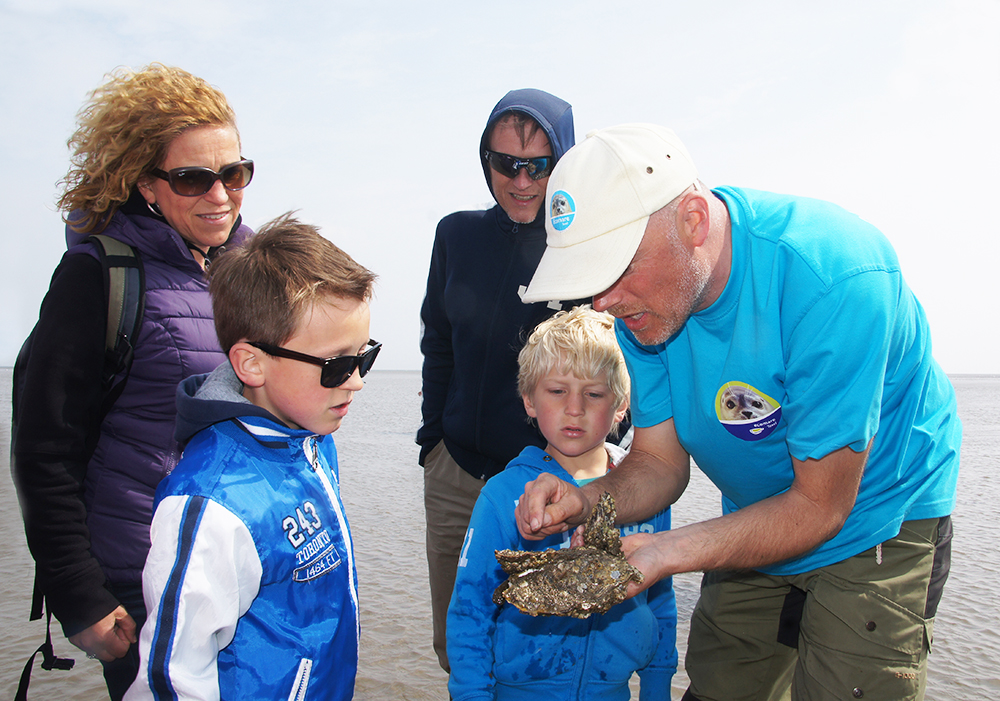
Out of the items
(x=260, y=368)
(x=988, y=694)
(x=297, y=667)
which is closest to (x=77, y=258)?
(x=260, y=368)

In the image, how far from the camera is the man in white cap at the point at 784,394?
2.10m

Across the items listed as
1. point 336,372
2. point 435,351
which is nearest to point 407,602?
point 435,351

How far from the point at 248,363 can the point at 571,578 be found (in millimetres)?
1247

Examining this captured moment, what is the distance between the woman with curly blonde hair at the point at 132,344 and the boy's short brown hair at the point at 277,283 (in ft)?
1.19

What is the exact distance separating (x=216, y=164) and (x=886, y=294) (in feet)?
8.39

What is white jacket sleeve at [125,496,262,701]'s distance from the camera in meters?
1.71

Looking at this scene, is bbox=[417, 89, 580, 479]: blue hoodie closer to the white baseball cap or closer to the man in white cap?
the man in white cap

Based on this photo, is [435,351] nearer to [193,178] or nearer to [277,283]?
[193,178]

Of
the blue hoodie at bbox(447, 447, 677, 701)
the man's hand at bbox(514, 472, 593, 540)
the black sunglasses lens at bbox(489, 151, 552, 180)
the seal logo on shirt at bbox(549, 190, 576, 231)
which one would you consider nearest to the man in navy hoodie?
the black sunglasses lens at bbox(489, 151, 552, 180)

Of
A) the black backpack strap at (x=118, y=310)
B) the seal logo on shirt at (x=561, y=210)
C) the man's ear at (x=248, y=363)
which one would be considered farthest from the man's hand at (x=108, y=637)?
the seal logo on shirt at (x=561, y=210)

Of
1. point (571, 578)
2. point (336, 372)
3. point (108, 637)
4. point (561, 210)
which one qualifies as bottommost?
point (108, 637)

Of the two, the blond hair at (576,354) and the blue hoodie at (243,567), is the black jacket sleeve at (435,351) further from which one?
the blue hoodie at (243,567)

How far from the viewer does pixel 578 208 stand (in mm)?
2238

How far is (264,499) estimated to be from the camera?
1.97 metres
